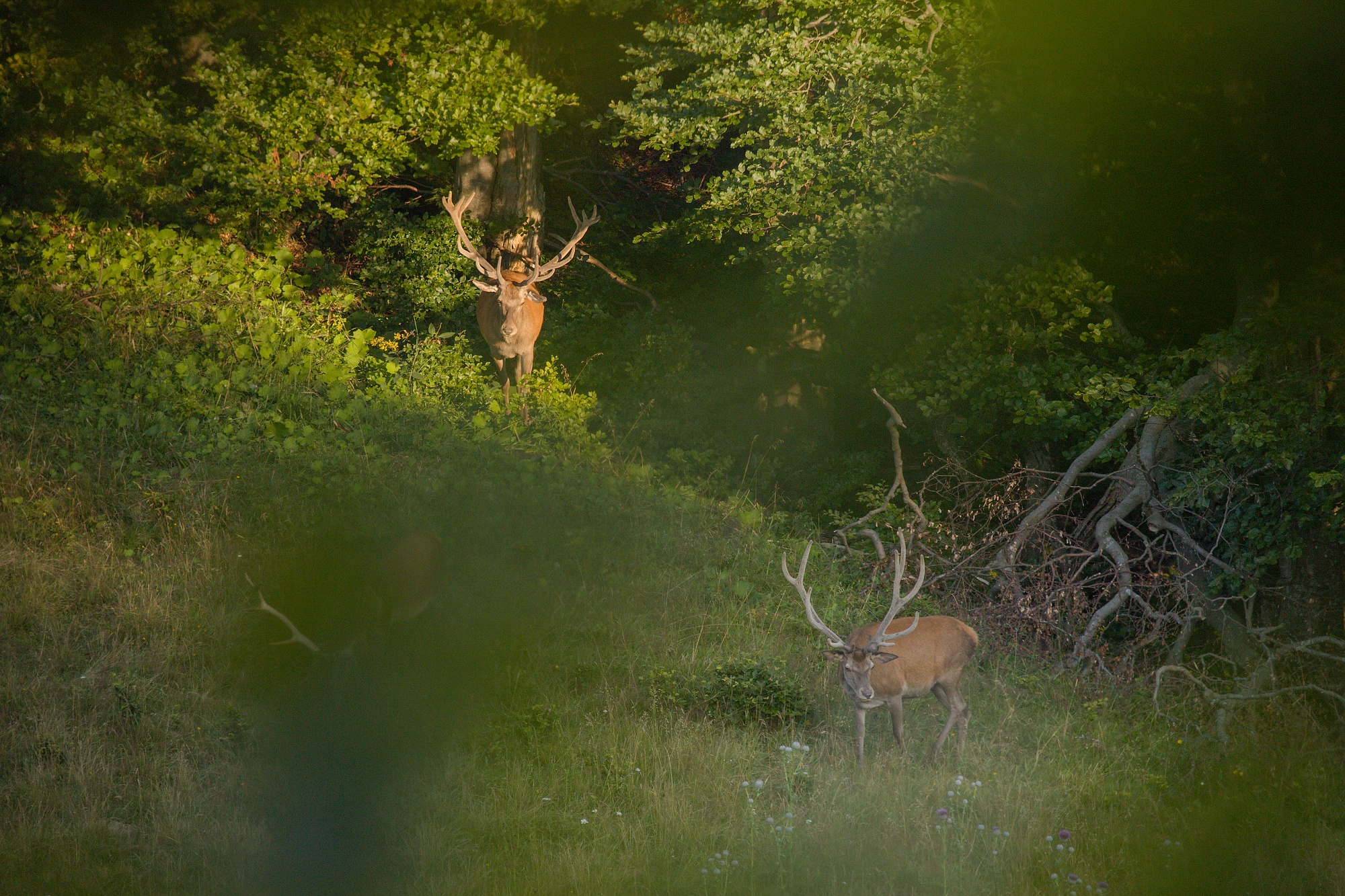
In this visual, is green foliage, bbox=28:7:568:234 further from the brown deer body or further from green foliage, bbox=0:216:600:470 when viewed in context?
the brown deer body

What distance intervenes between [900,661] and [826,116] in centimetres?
644

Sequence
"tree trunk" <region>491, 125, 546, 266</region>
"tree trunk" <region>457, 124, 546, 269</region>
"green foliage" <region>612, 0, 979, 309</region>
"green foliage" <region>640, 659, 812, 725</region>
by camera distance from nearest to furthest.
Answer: "green foliage" <region>640, 659, 812, 725</region>
"green foliage" <region>612, 0, 979, 309</region>
"tree trunk" <region>457, 124, 546, 269</region>
"tree trunk" <region>491, 125, 546, 266</region>

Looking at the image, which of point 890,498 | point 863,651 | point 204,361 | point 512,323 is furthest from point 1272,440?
point 204,361

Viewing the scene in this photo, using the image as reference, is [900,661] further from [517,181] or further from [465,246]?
[517,181]

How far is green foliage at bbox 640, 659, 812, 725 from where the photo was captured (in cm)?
675

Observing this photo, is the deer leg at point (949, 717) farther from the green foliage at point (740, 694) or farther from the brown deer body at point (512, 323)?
the brown deer body at point (512, 323)

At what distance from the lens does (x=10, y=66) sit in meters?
11.9

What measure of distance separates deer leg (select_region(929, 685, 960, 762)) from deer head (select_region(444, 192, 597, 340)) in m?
7.73

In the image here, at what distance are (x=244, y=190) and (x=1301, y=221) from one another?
416 inches

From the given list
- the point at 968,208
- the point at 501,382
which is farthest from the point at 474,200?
the point at 968,208

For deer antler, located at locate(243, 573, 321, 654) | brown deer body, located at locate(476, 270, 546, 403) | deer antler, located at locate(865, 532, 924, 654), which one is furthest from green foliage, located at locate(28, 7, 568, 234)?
deer antler, located at locate(865, 532, 924, 654)

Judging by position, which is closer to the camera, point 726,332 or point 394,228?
point 394,228

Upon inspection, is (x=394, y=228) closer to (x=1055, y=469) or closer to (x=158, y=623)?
(x=158, y=623)

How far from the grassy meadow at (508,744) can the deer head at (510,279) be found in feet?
13.4
